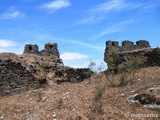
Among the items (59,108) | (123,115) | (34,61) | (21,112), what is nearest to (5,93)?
(34,61)

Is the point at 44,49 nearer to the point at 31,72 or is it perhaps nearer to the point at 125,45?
the point at 31,72

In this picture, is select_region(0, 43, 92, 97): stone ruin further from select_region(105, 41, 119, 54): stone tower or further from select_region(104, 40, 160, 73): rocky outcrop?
select_region(105, 41, 119, 54): stone tower

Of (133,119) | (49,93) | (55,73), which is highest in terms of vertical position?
(55,73)

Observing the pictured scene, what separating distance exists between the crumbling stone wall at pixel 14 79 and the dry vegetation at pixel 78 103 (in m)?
0.52

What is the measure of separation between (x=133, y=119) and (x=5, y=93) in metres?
6.70

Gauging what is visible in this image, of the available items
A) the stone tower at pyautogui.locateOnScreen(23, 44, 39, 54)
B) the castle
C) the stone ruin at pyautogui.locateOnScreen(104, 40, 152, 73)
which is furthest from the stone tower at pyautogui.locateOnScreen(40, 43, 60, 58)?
the castle

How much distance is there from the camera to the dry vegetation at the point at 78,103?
9195 mm

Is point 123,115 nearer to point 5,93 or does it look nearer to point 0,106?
point 0,106

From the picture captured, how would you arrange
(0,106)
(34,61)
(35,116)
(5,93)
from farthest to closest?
(34,61)
(5,93)
(0,106)
(35,116)

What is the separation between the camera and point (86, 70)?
15.0 m

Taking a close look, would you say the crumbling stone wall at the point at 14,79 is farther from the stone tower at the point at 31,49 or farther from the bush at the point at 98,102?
the bush at the point at 98,102

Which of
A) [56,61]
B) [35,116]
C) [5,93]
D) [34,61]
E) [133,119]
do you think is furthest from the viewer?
[56,61]

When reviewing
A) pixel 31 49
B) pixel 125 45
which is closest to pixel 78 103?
pixel 31 49

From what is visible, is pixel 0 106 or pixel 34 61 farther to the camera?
pixel 34 61
